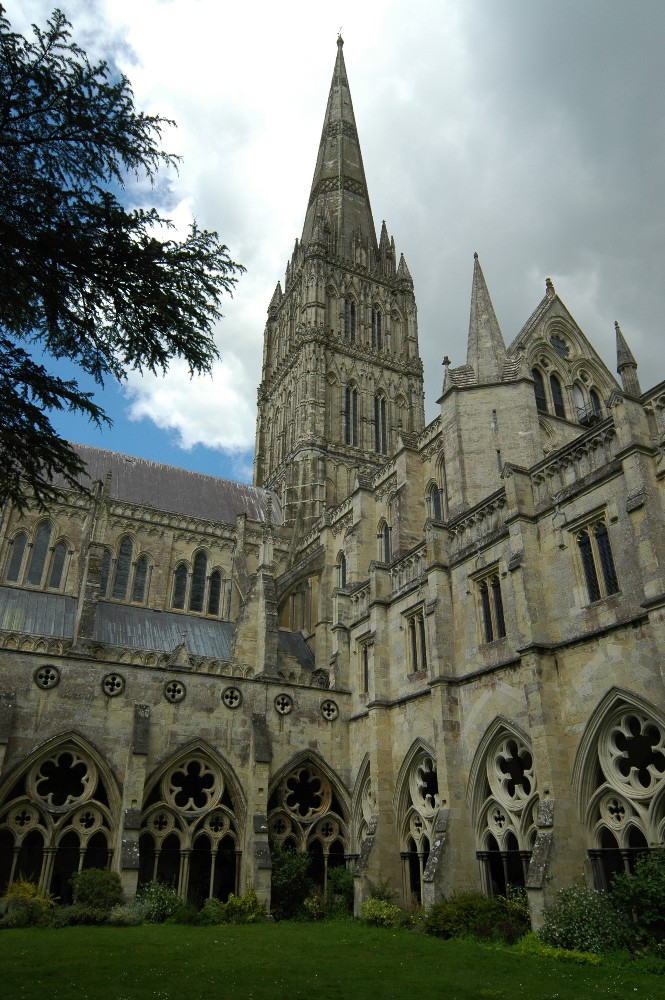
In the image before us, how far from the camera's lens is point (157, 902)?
16781mm

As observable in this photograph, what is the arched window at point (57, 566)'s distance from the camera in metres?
29.7

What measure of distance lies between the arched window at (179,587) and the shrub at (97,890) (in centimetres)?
1593

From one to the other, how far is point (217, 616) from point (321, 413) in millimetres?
15449

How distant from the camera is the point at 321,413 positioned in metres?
42.4

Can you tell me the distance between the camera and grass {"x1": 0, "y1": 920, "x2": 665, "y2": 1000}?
356 inches

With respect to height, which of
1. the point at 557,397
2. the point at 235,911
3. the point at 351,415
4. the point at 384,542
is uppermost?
the point at 351,415

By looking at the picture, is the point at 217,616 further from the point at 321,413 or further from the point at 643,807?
the point at 643,807

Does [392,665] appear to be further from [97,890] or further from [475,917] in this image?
[97,890]

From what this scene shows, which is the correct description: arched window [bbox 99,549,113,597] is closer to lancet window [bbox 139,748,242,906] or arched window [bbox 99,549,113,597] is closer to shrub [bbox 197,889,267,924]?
lancet window [bbox 139,748,242,906]

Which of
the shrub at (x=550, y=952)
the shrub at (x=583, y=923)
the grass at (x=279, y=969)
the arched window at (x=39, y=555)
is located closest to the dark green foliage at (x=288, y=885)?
the grass at (x=279, y=969)

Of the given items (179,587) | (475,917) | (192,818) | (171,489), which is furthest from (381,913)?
(171,489)

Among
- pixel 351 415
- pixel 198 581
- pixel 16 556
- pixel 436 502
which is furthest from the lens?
pixel 351 415

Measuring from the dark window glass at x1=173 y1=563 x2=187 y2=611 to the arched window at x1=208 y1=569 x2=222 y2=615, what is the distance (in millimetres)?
1227

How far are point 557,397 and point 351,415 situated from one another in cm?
2108
